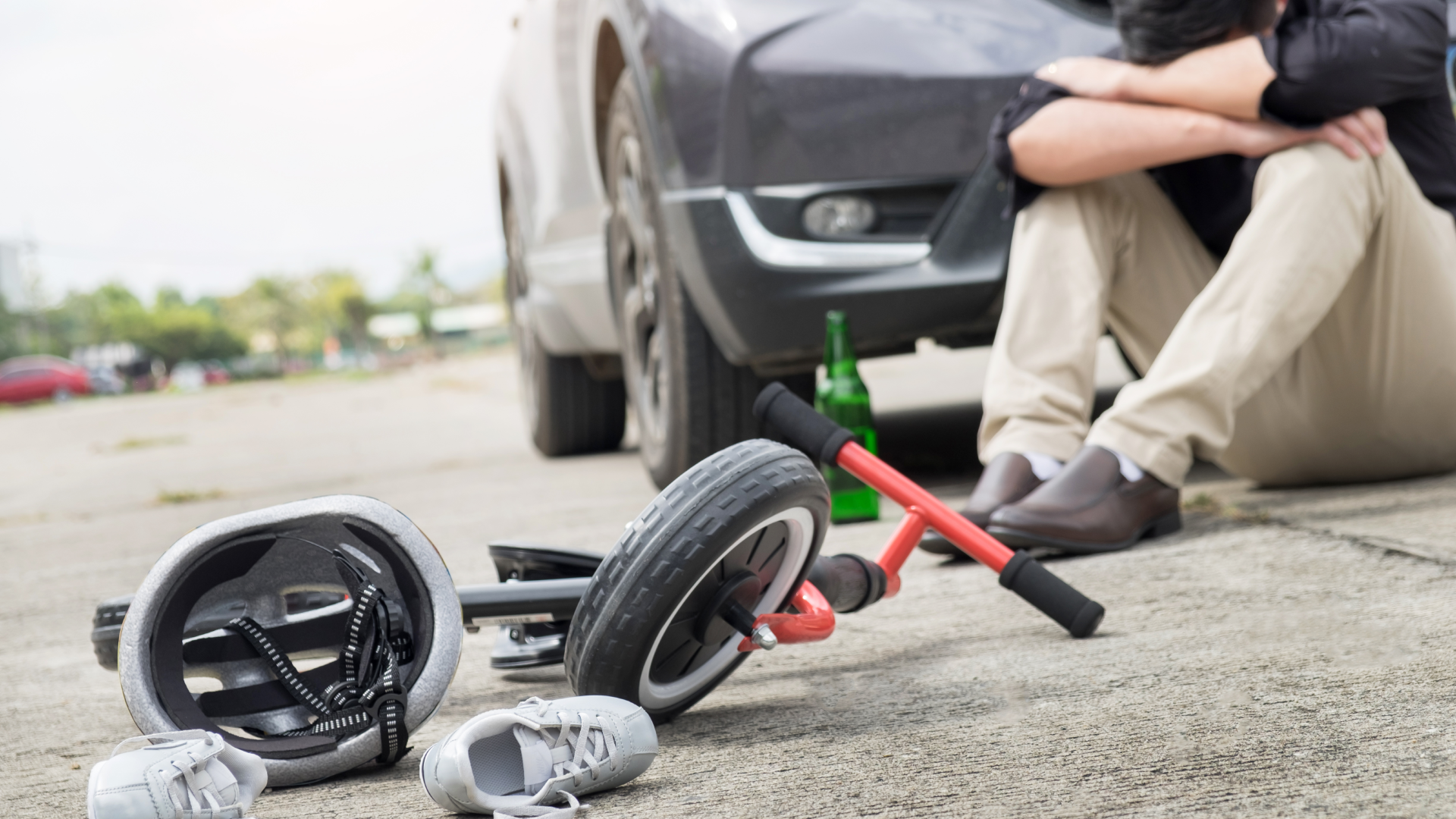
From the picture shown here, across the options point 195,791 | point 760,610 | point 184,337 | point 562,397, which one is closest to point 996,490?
point 760,610

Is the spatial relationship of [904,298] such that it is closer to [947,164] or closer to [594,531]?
[947,164]

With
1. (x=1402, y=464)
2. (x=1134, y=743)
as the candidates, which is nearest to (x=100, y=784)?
(x=1134, y=743)

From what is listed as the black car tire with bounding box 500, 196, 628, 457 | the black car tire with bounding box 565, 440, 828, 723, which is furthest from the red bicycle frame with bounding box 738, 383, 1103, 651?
the black car tire with bounding box 500, 196, 628, 457

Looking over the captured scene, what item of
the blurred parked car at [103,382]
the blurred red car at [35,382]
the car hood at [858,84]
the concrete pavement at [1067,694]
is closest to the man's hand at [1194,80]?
the car hood at [858,84]

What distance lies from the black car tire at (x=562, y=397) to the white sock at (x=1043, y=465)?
3.19 meters

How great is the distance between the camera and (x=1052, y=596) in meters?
1.62

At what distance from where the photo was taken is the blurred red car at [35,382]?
3853cm

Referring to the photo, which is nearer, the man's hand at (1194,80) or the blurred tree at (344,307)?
the man's hand at (1194,80)

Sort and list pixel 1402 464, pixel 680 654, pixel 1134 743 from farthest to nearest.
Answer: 1. pixel 1402 464
2. pixel 680 654
3. pixel 1134 743

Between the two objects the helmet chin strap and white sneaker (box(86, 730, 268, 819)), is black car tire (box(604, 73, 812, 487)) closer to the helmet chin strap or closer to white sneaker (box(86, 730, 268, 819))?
the helmet chin strap

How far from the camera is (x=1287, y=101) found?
209 centimetres

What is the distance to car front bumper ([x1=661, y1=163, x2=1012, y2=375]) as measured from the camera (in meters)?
2.64

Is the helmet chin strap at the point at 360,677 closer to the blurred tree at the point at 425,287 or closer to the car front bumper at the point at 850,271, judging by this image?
the car front bumper at the point at 850,271

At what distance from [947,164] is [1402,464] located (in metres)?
1.07
